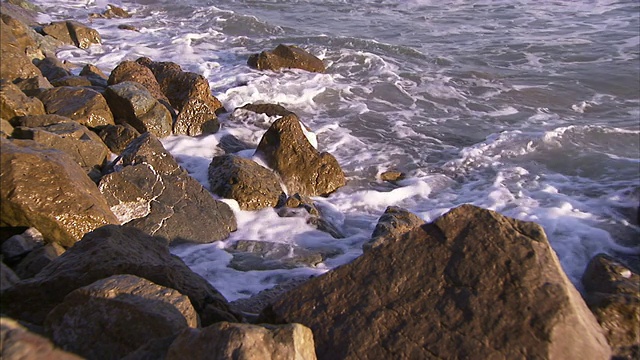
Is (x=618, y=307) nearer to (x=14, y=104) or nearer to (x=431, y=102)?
(x=14, y=104)

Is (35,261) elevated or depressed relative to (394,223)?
elevated

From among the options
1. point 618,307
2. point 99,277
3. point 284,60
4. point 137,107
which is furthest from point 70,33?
point 618,307

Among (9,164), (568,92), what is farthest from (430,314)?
(568,92)

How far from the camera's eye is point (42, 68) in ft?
28.2

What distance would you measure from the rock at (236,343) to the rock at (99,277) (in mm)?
667

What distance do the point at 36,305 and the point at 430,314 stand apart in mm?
2037

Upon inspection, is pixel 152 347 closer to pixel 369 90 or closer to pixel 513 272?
pixel 513 272

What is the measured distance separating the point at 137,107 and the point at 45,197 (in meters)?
3.35

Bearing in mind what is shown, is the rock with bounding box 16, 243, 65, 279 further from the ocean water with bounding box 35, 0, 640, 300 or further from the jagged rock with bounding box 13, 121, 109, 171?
the jagged rock with bounding box 13, 121, 109, 171

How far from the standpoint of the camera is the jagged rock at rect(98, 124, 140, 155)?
20.9ft

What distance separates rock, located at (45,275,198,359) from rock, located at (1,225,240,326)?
0.36m

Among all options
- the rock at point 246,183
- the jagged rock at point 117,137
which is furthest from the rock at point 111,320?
the jagged rock at point 117,137

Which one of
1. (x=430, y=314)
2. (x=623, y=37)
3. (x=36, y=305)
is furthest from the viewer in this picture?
(x=623, y=37)

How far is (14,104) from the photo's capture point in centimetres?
580
